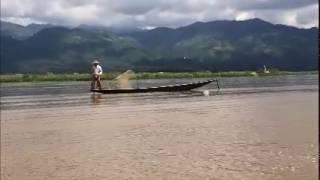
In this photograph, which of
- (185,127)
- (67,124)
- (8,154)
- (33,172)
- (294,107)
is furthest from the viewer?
(294,107)

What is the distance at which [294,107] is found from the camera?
87.0 ft

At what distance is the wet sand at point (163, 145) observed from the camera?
11.2 meters

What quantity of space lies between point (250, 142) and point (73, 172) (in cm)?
533

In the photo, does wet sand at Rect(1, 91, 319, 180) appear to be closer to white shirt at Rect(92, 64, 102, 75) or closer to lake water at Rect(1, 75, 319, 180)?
lake water at Rect(1, 75, 319, 180)

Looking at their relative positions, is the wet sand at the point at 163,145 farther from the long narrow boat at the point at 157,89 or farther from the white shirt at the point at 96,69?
the white shirt at the point at 96,69

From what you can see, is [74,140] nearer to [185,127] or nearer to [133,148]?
[133,148]

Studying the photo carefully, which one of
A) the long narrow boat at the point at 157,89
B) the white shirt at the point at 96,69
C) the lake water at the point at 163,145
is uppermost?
the white shirt at the point at 96,69

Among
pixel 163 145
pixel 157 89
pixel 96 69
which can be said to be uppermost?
pixel 96 69

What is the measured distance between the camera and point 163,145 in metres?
14.6

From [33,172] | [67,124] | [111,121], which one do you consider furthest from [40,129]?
[33,172]

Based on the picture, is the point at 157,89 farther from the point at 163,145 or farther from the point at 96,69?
the point at 163,145

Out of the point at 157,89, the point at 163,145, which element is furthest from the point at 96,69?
the point at 163,145

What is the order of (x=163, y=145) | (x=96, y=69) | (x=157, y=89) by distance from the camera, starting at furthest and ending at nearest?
(x=157, y=89), (x=96, y=69), (x=163, y=145)

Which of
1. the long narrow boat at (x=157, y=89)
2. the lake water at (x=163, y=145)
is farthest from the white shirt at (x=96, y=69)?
the lake water at (x=163, y=145)
